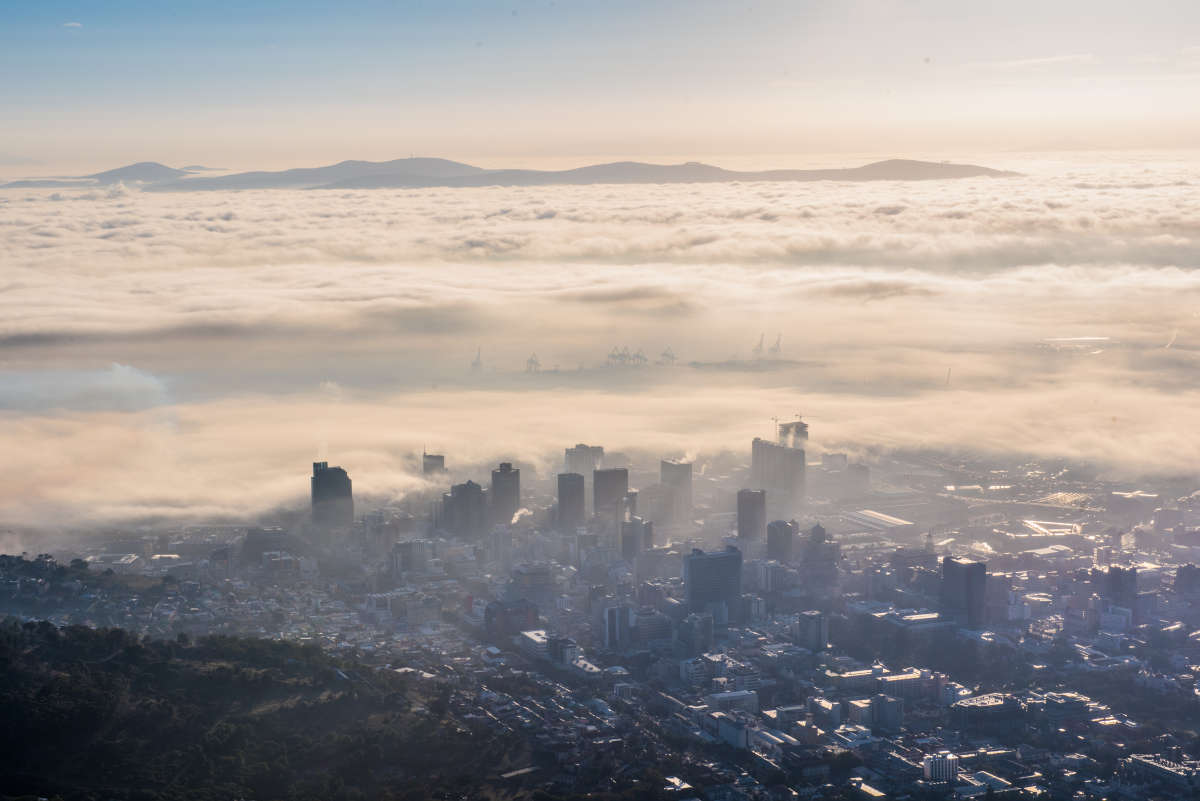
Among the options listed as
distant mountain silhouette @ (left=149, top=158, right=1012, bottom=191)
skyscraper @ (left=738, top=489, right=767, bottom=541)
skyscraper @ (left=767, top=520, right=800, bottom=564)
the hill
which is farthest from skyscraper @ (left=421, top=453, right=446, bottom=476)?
distant mountain silhouette @ (left=149, top=158, right=1012, bottom=191)

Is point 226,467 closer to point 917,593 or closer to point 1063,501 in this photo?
point 917,593

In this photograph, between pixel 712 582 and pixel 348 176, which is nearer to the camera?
pixel 712 582

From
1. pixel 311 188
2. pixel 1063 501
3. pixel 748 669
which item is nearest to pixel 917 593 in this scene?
pixel 748 669

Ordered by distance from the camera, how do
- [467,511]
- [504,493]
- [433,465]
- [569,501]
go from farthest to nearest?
[433,465] → [504,493] → [569,501] → [467,511]

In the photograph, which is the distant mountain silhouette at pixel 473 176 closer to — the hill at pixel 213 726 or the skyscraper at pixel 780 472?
the skyscraper at pixel 780 472

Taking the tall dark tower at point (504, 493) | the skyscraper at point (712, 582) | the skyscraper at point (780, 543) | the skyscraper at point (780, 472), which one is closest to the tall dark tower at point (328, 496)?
the tall dark tower at point (504, 493)

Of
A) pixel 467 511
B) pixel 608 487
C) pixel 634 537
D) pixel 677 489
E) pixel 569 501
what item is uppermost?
pixel 608 487

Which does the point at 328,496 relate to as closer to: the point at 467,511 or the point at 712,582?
the point at 467,511

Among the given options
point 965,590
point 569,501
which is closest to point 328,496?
point 569,501
